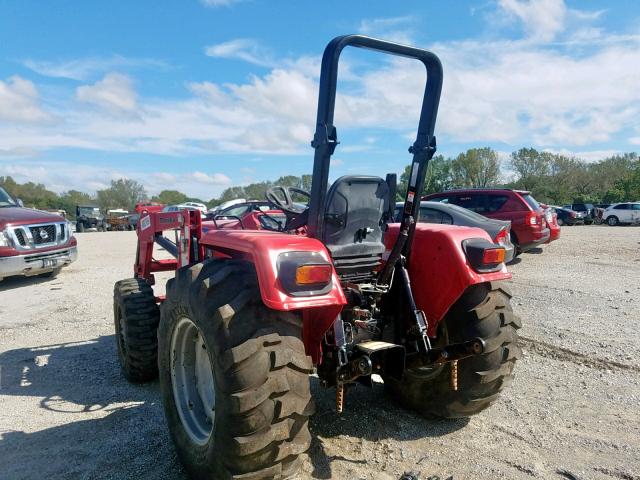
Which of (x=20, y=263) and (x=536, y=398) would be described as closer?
(x=536, y=398)

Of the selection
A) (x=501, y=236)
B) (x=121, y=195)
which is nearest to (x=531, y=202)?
(x=501, y=236)

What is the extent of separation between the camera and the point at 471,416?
371cm

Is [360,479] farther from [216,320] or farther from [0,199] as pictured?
[0,199]

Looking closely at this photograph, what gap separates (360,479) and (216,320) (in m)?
1.31

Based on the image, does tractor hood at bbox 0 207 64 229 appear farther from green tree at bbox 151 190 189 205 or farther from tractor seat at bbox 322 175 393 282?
green tree at bbox 151 190 189 205

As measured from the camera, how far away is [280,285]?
248 cm

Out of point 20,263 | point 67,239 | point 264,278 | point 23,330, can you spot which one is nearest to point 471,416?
point 264,278

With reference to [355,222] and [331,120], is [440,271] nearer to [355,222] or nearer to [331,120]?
[355,222]

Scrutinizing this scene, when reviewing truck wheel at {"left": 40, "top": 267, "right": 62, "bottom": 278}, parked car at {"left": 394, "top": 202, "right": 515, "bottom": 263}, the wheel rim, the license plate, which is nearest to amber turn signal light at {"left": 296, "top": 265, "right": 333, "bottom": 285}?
the wheel rim

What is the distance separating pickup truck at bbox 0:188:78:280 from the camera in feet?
30.2

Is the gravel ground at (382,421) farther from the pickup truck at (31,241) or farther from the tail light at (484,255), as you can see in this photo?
the pickup truck at (31,241)

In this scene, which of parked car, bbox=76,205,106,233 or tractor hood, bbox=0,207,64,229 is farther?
parked car, bbox=76,205,106,233

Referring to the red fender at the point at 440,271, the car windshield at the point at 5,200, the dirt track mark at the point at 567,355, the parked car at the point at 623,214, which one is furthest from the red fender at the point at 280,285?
the parked car at the point at 623,214

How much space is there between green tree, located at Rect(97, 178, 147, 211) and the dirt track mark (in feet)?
247
